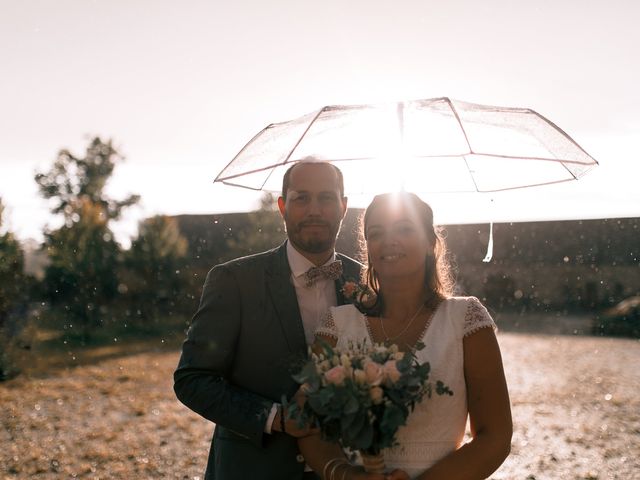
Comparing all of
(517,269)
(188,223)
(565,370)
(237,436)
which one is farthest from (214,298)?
(188,223)

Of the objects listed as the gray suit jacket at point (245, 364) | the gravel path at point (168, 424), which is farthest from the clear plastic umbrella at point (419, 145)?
the gravel path at point (168, 424)

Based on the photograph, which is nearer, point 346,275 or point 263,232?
point 346,275

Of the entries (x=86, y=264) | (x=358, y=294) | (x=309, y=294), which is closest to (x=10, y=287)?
(x=86, y=264)

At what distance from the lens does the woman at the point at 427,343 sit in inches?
115

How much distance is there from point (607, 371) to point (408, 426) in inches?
513

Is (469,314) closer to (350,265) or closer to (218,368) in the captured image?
(350,265)

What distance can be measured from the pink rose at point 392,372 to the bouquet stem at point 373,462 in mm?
397

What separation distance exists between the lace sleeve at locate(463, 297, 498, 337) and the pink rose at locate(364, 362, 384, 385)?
61cm

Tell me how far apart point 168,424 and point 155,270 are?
61.0 ft

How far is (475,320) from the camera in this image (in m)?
3.05

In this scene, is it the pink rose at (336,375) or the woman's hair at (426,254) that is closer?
the pink rose at (336,375)

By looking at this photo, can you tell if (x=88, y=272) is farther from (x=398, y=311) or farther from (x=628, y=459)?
(x=398, y=311)

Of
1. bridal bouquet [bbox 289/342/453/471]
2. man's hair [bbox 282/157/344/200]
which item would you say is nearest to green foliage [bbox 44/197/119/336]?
man's hair [bbox 282/157/344/200]

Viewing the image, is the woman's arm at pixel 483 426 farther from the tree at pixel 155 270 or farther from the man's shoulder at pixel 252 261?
the tree at pixel 155 270
